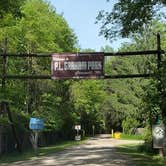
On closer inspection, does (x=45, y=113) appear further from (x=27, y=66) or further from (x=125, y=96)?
(x=125, y=96)

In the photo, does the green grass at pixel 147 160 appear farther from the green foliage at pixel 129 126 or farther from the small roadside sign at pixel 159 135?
the green foliage at pixel 129 126

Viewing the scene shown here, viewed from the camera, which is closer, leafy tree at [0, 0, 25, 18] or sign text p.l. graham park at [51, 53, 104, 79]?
leafy tree at [0, 0, 25, 18]

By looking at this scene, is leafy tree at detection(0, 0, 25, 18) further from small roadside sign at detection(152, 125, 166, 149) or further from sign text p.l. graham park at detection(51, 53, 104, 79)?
small roadside sign at detection(152, 125, 166, 149)

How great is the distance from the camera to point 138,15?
20.7m

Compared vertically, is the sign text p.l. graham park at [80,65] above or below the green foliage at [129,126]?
above

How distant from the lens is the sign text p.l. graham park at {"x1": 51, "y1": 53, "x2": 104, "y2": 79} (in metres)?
27.6

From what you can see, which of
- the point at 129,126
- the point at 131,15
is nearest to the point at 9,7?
the point at 131,15

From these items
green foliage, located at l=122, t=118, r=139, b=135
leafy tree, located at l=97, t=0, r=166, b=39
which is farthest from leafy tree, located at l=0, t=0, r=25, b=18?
green foliage, located at l=122, t=118, r=139, b=135

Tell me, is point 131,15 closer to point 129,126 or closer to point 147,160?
point 147,160

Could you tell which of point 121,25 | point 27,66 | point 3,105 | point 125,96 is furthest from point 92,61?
point 125,96

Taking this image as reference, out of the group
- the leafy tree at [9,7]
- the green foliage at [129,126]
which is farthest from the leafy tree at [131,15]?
the green foliage at [129,126]

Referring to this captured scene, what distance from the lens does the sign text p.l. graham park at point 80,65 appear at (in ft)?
90.7

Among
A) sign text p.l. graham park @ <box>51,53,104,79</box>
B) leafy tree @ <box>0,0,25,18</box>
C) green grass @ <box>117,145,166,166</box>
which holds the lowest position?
green grass @ <box>117,145,166,166</box>

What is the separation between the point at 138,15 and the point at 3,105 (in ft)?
55.9
